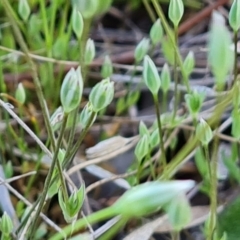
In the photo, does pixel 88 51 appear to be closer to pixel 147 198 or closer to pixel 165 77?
pixel 165 77

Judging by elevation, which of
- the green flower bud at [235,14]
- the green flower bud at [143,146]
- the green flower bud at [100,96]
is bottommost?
the green flower bud at [143,146]

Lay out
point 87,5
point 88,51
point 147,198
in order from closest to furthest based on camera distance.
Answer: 1. point 147,198
2. point 87,5
3. point 88,51

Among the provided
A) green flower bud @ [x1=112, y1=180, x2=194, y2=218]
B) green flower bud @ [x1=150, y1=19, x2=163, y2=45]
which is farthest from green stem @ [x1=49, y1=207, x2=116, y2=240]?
green flower bud @ [x1=150, y1=19, x2=163, y2=45]

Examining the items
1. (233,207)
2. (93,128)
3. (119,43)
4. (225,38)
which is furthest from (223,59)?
(119,43)

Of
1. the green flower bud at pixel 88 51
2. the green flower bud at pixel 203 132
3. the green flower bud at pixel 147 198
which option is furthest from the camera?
the green flower bud at pixel 88 51

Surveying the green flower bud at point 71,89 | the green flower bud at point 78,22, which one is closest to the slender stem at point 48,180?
the green flower bud at point 71,89

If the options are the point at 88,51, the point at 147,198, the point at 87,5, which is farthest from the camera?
the point at 88,51

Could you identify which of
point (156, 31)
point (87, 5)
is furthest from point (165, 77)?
point (87, 5)

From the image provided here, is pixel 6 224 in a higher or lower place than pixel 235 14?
lower

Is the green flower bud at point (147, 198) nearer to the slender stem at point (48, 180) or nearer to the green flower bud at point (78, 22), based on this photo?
the slender stem at point (48, 180)

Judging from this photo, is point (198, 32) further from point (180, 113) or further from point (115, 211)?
point (115, 211)
